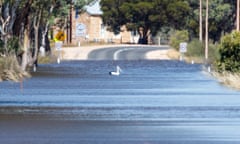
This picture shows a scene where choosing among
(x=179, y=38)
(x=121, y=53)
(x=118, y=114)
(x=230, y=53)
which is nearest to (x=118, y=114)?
(x=118, y=114)

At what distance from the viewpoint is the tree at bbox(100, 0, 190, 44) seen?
372 feet

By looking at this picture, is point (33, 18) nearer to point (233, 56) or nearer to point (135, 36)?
point (233, 56)

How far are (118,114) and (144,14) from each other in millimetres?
90843

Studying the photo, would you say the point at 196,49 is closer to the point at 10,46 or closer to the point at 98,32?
the point at 10,46

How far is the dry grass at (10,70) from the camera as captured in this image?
43.8m

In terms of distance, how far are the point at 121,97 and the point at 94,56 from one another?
64.3 meters

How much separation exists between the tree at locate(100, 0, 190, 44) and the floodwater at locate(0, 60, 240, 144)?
242 ft

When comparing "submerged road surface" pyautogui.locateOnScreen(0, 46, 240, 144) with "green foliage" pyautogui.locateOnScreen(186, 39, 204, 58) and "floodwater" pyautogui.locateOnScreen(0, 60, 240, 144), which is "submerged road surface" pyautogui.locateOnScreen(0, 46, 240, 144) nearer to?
"floodwater" pyautogui.locateOnScreen(0, 60, 240, 144)

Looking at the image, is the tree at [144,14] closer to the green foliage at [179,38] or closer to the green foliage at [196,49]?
the green foliage at [179,38]

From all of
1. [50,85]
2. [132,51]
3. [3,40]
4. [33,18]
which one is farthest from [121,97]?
[132,51]

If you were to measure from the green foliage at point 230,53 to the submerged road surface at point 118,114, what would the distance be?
7.33 metres

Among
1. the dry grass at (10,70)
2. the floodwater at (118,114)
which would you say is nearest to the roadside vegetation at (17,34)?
the dry grass at (10,70)

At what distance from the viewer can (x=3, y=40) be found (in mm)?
50812

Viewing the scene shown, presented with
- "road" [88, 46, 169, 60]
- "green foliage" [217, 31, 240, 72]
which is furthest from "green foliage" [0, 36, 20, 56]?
"road" [88, 46, 169, 60]
